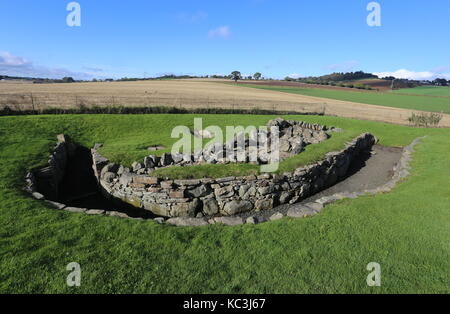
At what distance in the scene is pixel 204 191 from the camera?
862 cm

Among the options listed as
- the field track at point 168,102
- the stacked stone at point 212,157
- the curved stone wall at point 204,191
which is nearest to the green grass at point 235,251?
the curved stone wall at point 204,191

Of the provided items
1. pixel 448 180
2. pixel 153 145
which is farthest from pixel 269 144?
pixel 448 180

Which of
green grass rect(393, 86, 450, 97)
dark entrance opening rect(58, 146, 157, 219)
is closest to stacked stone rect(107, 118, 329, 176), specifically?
dark entrance opening rect(58, 146, 157, 219)

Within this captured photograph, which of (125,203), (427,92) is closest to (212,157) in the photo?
(125,203)

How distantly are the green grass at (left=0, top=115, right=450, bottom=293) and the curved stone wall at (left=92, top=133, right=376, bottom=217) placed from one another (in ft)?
7.78

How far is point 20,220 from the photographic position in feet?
19.7

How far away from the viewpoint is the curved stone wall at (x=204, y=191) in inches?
336

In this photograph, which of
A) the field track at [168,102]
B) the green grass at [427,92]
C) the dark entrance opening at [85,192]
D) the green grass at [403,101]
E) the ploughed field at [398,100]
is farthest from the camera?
the green grass at [427,92]

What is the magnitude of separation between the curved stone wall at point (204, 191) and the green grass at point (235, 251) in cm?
237

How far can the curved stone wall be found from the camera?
336 inches

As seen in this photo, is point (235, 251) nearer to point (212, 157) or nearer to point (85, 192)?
point (212, 157)

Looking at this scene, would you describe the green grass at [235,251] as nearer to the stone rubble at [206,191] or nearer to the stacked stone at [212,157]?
the stone rubble at [206,191]

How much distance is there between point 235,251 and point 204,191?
3.59m
